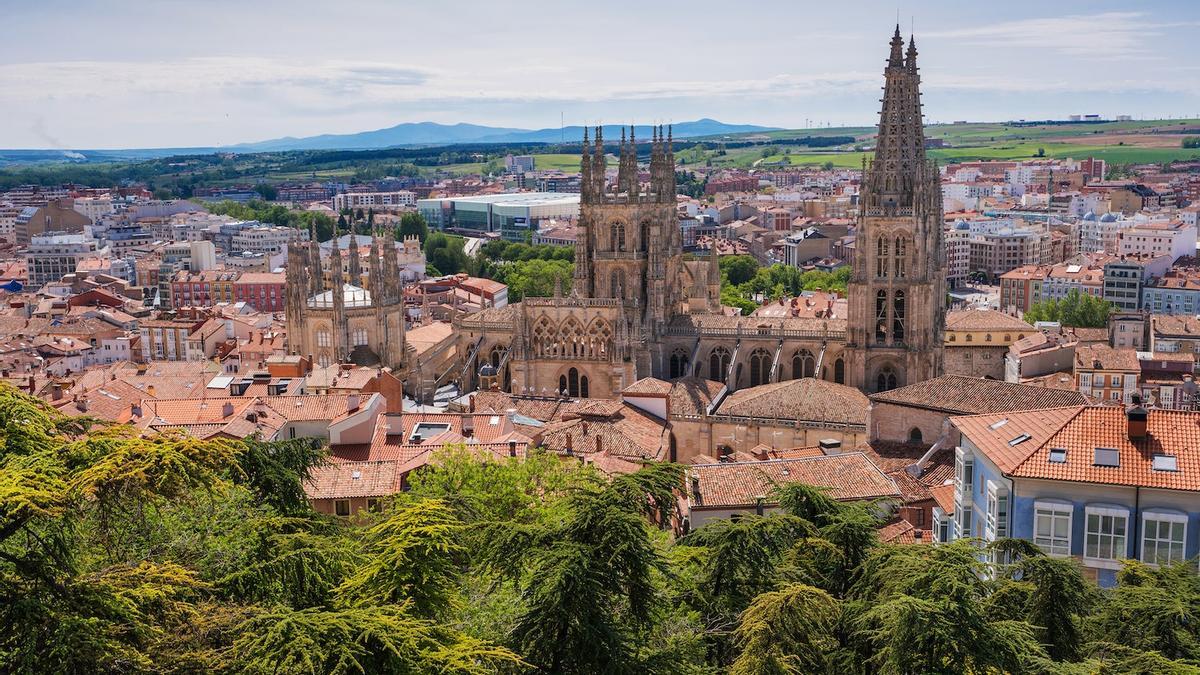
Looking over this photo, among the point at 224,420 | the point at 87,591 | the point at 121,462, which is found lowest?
the point at 224,420

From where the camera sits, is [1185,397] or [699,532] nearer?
[699,532]

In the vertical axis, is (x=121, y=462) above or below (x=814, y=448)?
above

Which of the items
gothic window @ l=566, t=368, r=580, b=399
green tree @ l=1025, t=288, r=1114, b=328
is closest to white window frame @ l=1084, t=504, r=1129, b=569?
gothic window @ l=566, t=368, r=580, b=399

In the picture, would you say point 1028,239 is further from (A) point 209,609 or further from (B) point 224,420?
(A) point 209,609

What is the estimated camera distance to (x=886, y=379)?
6850cm

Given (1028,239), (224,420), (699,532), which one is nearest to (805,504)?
(699,532)

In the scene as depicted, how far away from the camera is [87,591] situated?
17688 millimetres

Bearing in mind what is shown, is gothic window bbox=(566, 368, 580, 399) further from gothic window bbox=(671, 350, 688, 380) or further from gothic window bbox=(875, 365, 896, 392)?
gothic window bbox=(875, 365, 896, 392)

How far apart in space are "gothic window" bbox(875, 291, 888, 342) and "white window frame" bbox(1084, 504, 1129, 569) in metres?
38.7

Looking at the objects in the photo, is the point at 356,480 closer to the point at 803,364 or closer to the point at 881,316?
the point at 803,364

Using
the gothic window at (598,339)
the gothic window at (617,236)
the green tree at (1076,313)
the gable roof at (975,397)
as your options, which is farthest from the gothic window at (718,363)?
the green tree at (1076,313)

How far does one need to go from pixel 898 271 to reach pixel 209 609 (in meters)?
53.9

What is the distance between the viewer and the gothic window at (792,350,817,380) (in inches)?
2753

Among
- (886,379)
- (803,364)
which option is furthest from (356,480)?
(886,379)
